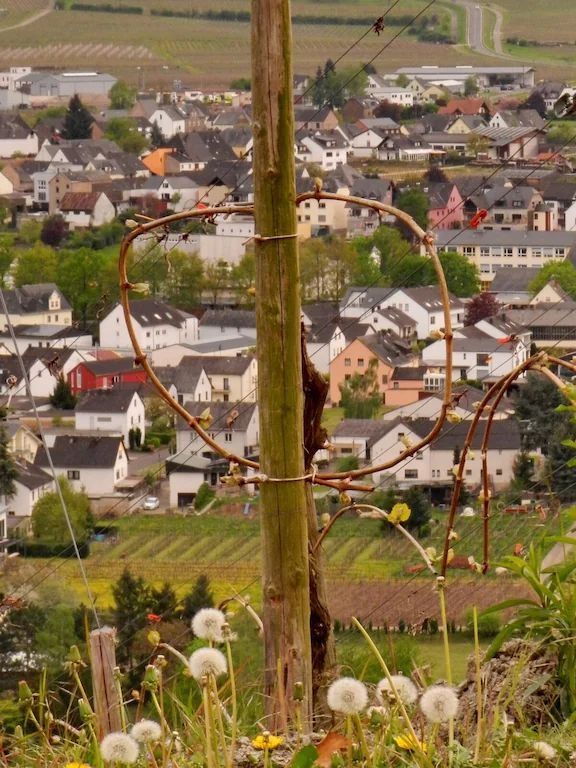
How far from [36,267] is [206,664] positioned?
2595 centimetres

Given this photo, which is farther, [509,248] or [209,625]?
[509,248]

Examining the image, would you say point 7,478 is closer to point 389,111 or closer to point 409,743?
point 409,743

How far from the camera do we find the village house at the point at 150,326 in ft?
77.9

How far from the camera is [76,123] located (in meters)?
40.2

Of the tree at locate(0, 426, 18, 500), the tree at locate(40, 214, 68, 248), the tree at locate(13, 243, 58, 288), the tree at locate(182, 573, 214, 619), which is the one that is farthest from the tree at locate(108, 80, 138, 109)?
the tree at locate(182, 573, 214, 619)

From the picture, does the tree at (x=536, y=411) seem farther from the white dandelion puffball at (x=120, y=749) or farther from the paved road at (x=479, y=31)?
the paved road at (x=479, y=31)

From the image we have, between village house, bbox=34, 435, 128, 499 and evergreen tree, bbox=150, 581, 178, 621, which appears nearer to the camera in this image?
evergreen tree, bbox=150, 581, 178, 621

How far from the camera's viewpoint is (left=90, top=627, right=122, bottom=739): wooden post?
156 centimetres

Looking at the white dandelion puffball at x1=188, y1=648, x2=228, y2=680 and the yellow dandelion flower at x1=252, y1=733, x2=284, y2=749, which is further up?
the white dandelion puffball at x1=188, y1=648, x2=228, y2=680

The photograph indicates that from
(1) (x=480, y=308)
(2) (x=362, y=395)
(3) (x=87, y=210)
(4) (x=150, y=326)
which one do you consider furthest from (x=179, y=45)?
(2) (x=362, y=395)

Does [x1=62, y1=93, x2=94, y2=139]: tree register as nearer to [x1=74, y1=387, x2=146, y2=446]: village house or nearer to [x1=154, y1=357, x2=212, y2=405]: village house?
[x1=154, y1=357, x2=212, y2=405]: village house

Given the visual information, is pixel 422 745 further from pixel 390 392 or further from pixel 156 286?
pixel 156 286

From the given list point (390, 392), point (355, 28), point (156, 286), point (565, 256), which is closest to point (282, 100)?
point (390, 392)

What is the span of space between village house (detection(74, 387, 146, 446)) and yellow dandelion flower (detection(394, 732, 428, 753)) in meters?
18.5
